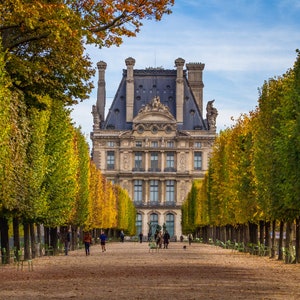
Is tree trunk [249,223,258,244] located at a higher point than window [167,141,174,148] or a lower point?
lower

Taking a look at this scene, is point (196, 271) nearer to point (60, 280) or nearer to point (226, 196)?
point (60, 280)

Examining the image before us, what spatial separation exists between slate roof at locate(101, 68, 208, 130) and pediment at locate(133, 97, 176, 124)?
4.10m

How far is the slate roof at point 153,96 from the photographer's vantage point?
168 metres

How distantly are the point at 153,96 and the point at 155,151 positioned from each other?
10.1 m

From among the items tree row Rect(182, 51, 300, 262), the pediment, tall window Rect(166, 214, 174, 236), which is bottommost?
tall window Rect(166, 214, 174, 236)

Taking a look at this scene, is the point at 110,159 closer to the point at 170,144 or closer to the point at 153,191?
the point at 153,191

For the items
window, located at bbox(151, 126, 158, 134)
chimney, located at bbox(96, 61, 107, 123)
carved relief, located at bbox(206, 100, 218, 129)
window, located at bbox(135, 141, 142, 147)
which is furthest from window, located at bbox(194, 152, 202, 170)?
chimney, located at bbox(96, 61, 107, 123)

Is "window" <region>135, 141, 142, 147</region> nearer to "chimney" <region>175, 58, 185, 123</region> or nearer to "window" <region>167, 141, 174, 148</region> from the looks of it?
"window" <region>167, 141, 174, 148</region>

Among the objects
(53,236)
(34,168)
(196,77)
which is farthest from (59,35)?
(196,77)

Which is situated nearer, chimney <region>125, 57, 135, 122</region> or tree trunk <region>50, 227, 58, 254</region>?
tree trunk <region>50, 227, 58, 254</region>

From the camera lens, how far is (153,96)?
16888cm

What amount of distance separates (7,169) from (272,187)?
42.7ft

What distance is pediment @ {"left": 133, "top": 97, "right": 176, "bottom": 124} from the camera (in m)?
162

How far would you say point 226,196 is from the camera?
2689 inches
